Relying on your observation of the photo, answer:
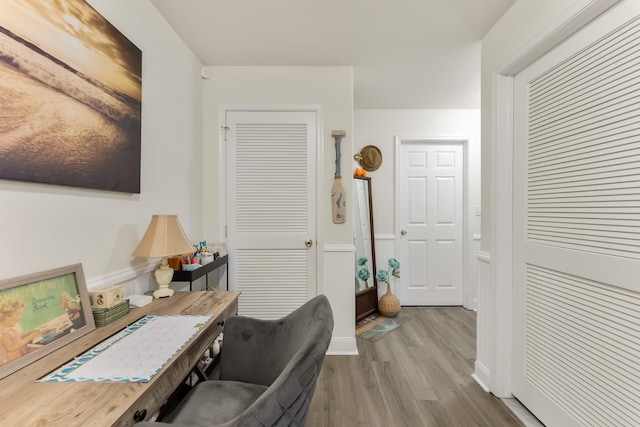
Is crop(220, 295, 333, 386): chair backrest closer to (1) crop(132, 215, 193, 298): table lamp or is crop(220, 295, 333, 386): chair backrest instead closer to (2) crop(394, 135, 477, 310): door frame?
(1) crop(132, 215, 193, 298): table lamp

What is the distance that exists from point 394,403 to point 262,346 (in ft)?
3.50

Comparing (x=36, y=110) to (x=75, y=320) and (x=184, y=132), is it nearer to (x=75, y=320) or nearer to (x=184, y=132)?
(x=75, y=320)

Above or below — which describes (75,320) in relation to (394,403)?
above

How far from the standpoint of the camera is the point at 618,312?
3.89 ft

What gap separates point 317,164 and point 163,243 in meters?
1.38

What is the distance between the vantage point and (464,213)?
3.52 meters

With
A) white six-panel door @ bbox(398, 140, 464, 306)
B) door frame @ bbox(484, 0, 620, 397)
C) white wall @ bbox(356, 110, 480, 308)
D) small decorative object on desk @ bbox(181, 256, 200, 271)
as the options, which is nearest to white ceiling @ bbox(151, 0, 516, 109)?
door frame @ bbox(484, 0, 620, 397)

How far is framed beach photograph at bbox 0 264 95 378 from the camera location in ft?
2.70

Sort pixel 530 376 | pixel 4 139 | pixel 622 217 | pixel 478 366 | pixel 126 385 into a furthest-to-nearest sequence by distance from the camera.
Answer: pixel 478 366 → pixel 530 376 → pixel 622 217 → pixel 4 139 → pixel 126 385

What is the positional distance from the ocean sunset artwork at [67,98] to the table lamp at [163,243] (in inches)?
9.1

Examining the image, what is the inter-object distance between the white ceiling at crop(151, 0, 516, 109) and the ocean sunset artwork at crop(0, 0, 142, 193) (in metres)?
0.66

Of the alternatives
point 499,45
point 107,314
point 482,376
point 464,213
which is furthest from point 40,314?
point 464,213

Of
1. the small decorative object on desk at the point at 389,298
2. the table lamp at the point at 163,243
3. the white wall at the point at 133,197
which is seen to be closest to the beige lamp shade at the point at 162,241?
the table lamp at the point at 163,243


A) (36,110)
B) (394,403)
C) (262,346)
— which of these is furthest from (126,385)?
(394,403)
